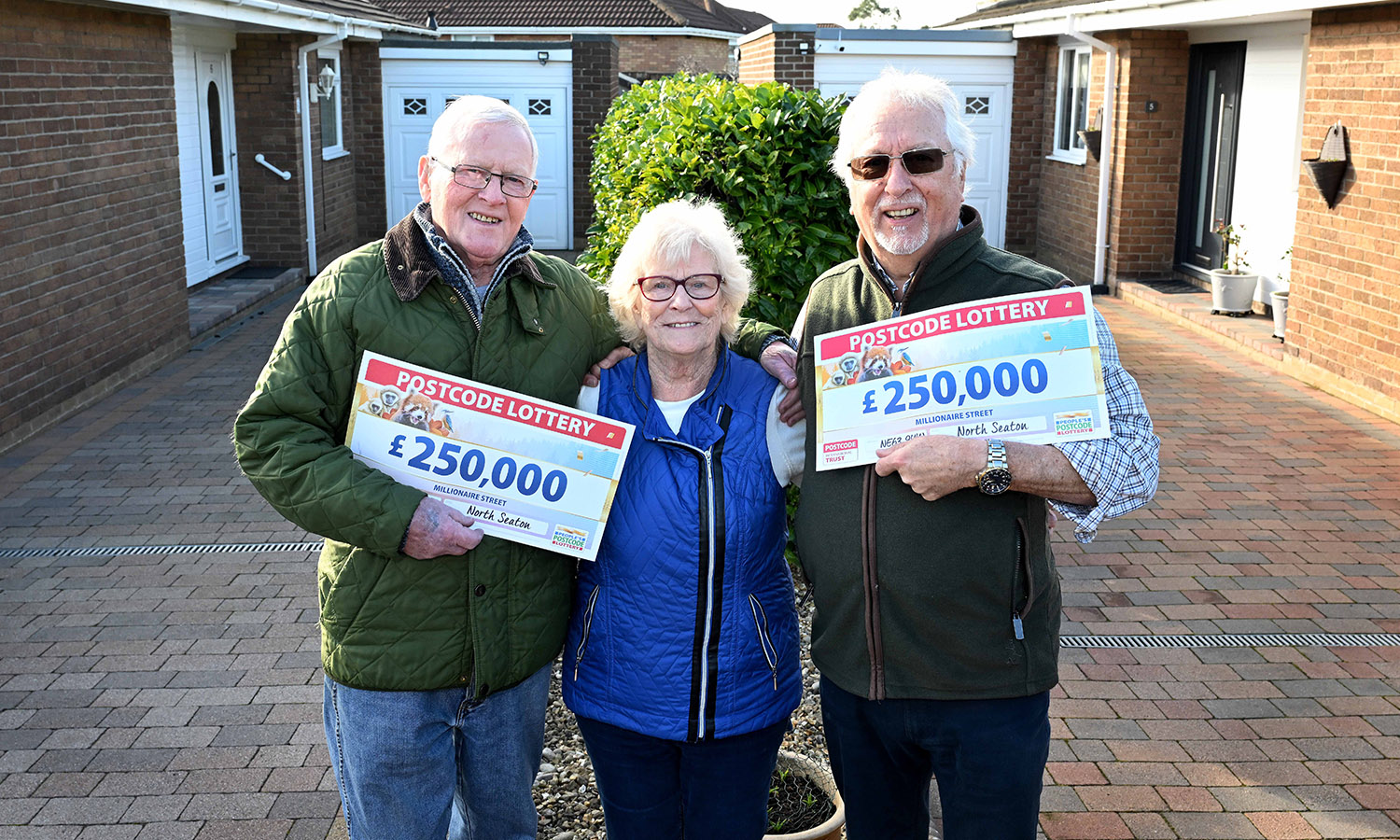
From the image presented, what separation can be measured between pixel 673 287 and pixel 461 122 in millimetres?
576

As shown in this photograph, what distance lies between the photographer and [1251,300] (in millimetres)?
12000

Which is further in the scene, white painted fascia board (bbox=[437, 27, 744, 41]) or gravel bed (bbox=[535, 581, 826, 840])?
white painted fascia board (bbox=[437, 27, 744, 41])

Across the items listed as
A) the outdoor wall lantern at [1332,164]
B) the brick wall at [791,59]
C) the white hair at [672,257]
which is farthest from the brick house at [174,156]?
the outdoor wall lantern at [1332,164]

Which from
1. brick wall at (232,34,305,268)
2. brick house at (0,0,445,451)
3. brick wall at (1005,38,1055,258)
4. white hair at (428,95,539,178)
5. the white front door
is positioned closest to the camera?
white hair at (428,95,539,178)

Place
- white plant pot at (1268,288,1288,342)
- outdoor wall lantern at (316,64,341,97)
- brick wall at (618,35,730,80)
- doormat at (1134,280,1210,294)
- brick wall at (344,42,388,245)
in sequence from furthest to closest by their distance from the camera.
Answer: brick wall at (618,35,730,80) < brick wall at (344,42,388,245) < outdoor wall lantern at (316,64,341,97) < doormat at (1134,280,1210,294) < white plant pot at (1268,288,1288,342)

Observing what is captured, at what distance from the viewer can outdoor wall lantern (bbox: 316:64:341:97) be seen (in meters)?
16.2

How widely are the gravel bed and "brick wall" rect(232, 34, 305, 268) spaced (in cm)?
1210

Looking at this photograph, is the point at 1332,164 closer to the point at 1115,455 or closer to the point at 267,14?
the point at 1115,455

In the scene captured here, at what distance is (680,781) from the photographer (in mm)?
2637

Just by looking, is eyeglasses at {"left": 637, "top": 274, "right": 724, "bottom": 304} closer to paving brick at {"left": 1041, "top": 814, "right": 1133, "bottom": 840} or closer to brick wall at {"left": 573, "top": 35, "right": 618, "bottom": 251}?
paving brick at {"left": 1041, "top": 814, "right": 1133, "bottom": 840}

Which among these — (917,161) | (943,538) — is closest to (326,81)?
(917,161)

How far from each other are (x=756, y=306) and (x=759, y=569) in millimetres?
2143

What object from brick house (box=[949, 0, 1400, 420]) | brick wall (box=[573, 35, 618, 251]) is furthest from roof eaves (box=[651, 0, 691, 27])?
brick house (box=[949, 0, 1400, 420])

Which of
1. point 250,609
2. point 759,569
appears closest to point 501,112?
point 759,569
